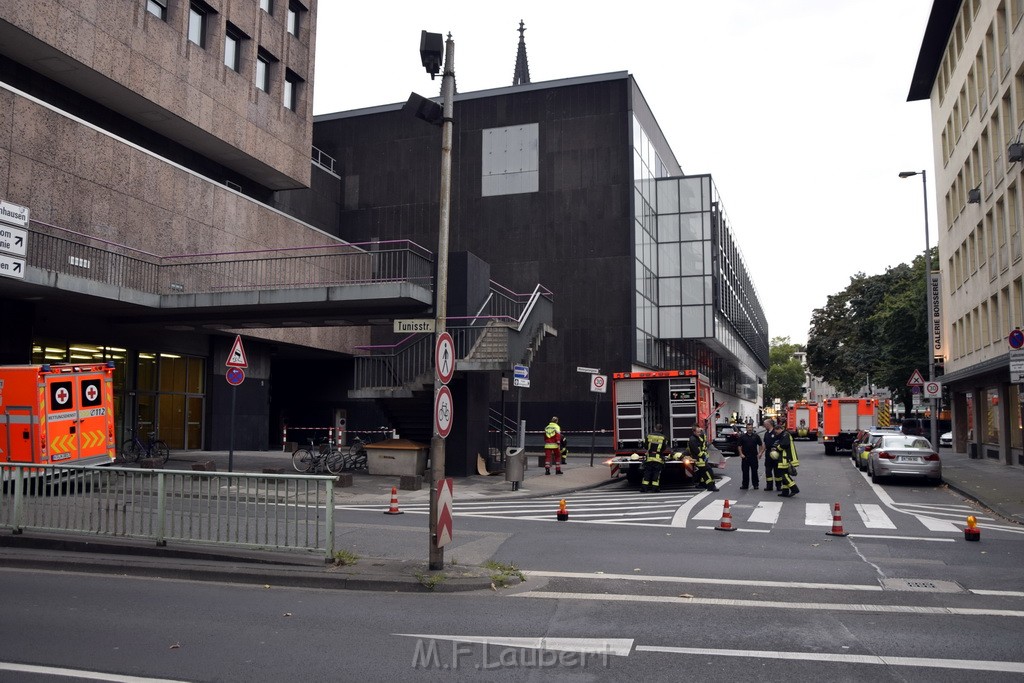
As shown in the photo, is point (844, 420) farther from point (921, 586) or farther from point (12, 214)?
point (12, 214)

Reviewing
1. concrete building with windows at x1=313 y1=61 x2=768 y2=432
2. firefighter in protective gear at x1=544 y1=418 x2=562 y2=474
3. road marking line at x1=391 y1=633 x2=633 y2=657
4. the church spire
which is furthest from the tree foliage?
road marking line at x1=391 y1=633 x2=633 y2=657

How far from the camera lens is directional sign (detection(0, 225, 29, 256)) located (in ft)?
47.8

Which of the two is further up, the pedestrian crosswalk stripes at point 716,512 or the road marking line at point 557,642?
the road marking line at point 557,642

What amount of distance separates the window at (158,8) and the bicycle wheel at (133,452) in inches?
538

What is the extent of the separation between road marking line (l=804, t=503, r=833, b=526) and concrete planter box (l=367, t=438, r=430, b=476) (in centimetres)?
962

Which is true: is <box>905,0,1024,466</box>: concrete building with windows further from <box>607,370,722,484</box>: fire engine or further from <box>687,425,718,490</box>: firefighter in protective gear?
<box>687,425,718,490</box>: firefighter in protective gear

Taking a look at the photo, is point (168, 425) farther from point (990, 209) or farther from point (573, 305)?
point (990, 209)

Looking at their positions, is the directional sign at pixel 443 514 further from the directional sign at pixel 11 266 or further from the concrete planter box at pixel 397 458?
the concrete planter box at pixel 397 458

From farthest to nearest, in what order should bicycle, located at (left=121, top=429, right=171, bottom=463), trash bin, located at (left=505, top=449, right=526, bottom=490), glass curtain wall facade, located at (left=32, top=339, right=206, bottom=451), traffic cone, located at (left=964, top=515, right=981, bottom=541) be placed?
glass curtain wall facade, located at (left=32, top=339, right=206, bottom=451), bicycle, located at (left=121, top=429, right=171, bottom=463), trash bin, located at (left=505, top=449, right=526, bottom=490), traffic cone, located at (left=964, top=515, right=981, bottom=541)

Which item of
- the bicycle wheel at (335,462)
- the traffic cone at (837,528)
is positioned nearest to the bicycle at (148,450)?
the bicycle wheel at (335,462)

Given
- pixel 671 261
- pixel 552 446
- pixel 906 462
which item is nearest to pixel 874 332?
pixel 671 261

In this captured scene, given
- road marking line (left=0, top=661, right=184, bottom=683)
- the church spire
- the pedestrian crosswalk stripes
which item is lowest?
the pedestrian crosswalk stripes

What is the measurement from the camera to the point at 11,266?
14.8 meters

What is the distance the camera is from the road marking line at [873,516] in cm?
1395
